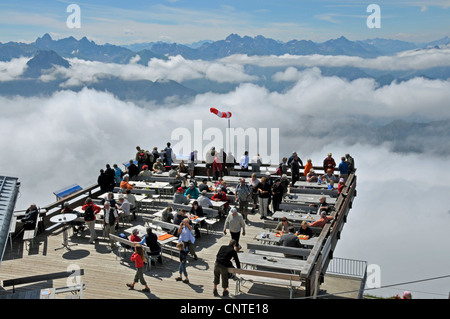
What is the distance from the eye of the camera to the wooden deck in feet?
38.9

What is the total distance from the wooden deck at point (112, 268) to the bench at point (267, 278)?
431 mm

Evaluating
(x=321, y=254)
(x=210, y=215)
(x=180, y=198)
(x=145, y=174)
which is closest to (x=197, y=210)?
(x=210, y=215)

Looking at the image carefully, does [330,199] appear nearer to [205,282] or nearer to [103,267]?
[205,282]

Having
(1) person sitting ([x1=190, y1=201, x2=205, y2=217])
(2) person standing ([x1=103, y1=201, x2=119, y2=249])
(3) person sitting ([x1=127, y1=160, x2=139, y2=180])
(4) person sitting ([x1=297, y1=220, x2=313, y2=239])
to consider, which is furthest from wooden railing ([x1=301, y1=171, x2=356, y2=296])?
(3) person sitting ([x1=127, y1=160, x2=139, y2=180])

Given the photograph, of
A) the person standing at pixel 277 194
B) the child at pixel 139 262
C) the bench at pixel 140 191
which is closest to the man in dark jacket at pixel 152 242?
the child at pixel 139 262

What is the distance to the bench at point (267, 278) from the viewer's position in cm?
1123

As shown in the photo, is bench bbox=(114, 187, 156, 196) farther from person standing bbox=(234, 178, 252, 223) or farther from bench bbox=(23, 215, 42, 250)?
bench bbox=(23, 215, 42, 250)

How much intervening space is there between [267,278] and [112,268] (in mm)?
4486

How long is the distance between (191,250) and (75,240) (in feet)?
14.4

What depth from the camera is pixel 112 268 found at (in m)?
13.2

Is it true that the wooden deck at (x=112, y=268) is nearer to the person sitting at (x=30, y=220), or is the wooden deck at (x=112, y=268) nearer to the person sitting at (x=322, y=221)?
the person sitting at (x=30, y=220)

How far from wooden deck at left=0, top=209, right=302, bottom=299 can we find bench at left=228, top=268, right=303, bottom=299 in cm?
43
